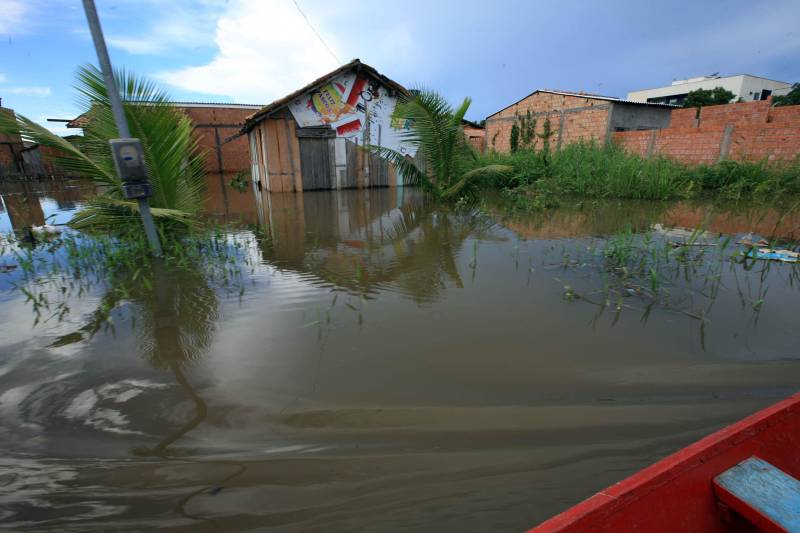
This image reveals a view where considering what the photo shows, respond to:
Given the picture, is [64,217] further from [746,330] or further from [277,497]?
[746,330]

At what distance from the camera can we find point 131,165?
350 centimetres

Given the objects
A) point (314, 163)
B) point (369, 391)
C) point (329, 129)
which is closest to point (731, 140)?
point (329, 129)

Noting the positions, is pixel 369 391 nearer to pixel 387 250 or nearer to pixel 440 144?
pixel 387 250

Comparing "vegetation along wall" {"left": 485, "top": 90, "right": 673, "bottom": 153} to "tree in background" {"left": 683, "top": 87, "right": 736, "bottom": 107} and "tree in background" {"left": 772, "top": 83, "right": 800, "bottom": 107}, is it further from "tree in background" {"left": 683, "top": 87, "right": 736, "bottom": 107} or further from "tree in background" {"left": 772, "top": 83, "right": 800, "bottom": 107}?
"tree in background" {"left": 772, "top": 83, "right": 800, "bottom": 107}

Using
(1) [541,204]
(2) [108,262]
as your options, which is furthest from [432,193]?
(2) [108,262]

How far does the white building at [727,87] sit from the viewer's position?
44094 mm

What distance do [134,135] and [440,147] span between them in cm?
567

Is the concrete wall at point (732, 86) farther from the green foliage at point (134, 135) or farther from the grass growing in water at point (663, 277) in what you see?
the green foliage at point (134, 135)

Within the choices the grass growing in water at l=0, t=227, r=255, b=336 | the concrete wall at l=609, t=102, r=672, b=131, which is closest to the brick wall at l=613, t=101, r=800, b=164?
the concrete wall at l=609, t=102, r=672, b=131

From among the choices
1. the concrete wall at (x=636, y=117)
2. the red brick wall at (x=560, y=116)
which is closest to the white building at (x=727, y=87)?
the concrete wall at (x=636, y=117)

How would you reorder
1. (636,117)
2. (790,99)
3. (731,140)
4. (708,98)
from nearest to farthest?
1. (731,140)
2. (636,117)
3. (790,99)
4. (708,98)

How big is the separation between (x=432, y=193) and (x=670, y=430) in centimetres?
773

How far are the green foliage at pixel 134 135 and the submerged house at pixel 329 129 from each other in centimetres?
584

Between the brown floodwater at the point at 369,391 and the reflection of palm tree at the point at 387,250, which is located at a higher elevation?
the reflection of palm tree at the point at 387,250
